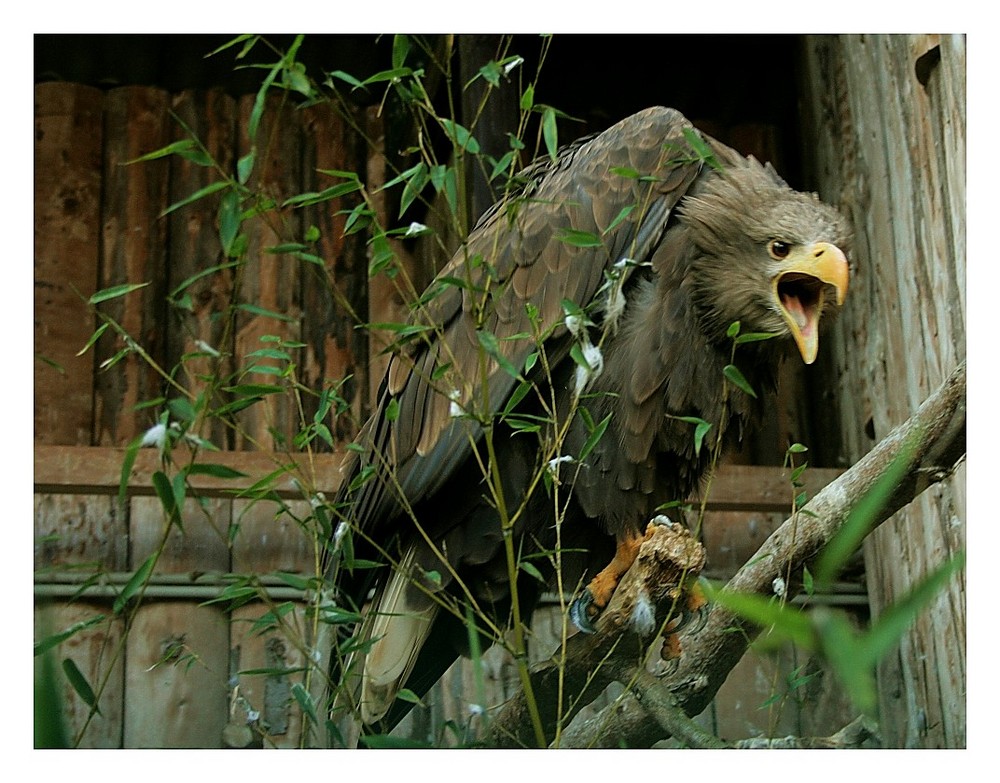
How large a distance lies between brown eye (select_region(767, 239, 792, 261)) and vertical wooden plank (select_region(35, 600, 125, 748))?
1275 mm

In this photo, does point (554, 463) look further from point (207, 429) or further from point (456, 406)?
point (207, 429)

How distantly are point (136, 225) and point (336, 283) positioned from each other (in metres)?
0.53

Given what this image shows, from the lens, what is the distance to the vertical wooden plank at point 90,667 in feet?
6.46

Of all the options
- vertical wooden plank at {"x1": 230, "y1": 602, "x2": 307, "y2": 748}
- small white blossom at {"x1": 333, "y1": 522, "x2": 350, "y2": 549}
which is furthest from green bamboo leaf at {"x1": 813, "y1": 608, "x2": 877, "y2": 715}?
vertical wooden plank at {"x1": 230, "y1": 602, "x2": 307, "y2": 748}

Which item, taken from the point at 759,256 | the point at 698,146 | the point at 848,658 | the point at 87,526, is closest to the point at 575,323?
the point at 698,146

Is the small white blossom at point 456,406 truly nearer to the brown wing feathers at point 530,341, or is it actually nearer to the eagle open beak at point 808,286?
the brown wing feathers at point 530,341

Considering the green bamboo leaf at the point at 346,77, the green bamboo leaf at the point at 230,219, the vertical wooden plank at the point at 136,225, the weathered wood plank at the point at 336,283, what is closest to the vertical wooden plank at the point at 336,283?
the weathered wood plank at the point at 336,283

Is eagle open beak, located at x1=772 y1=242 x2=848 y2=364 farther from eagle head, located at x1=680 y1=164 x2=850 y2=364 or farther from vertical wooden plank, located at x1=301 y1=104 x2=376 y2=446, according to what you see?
vertical wooden plank, located at x1=301 y1=104 x2=376 y2=446

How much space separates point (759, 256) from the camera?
230 centimetres

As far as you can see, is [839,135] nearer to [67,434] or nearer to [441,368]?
[441,368]

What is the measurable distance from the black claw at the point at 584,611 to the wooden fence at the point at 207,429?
283 millimetres

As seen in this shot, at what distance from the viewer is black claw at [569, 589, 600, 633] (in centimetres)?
226

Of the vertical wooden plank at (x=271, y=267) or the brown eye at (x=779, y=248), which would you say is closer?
the brown eye at (x=779, y=248)
